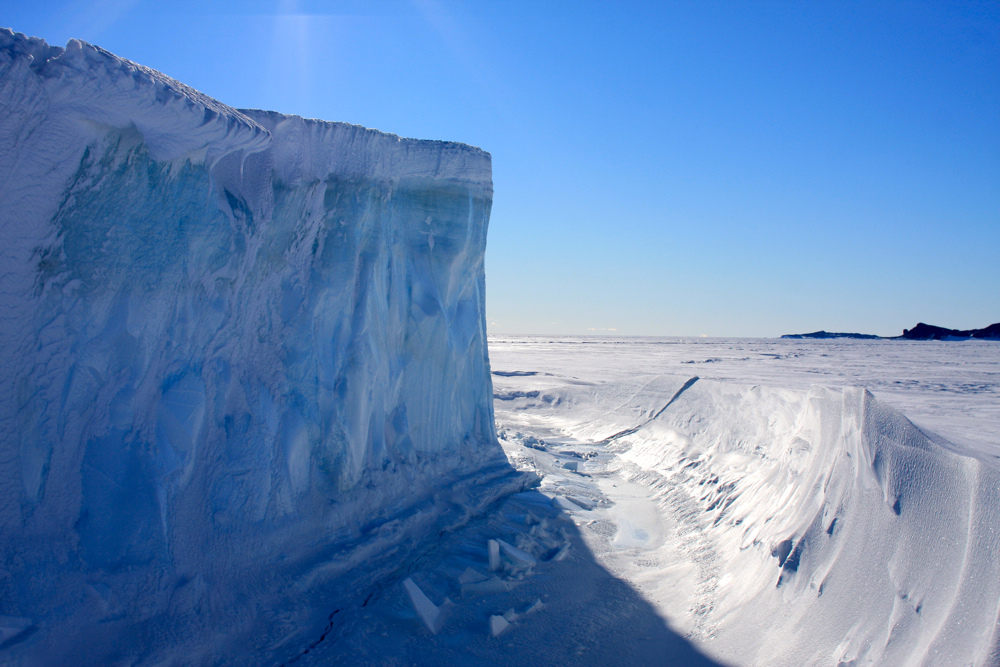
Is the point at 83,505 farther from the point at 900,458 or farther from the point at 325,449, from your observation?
the point at 900,458

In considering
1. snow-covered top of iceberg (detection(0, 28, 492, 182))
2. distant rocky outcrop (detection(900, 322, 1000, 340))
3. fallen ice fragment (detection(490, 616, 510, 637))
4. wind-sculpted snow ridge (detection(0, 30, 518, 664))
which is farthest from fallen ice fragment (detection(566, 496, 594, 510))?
distant rocky outcrop (detection(900, 322, 1000, 340))

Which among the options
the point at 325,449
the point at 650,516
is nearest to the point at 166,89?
the point at 325,449

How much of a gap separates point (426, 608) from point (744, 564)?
123 inches

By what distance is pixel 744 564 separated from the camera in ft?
17.3

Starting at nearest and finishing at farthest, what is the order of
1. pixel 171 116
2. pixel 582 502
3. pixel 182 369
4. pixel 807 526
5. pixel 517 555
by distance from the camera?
pixel 171 116 → pixel 182 369 → pixel 807 526 → pixel 517 555 → pixel 582 502

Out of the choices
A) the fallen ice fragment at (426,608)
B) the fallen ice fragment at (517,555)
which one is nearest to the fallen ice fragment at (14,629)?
the fallen ice fragment at (426,608)

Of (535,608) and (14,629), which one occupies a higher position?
(14,629)

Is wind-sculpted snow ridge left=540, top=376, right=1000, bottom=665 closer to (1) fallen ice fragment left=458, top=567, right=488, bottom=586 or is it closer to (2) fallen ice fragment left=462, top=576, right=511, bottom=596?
(2) fallen ice fragment left=462, top=576, right=511, bottom=596

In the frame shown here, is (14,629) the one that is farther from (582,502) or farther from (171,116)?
(582,502)

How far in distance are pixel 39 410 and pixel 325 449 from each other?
7.80ft

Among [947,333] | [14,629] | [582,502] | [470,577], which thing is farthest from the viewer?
[947,333]

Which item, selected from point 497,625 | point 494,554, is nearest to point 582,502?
point 494,554

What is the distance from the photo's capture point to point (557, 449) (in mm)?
11734

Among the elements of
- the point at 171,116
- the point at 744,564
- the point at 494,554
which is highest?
the point at 171,116
